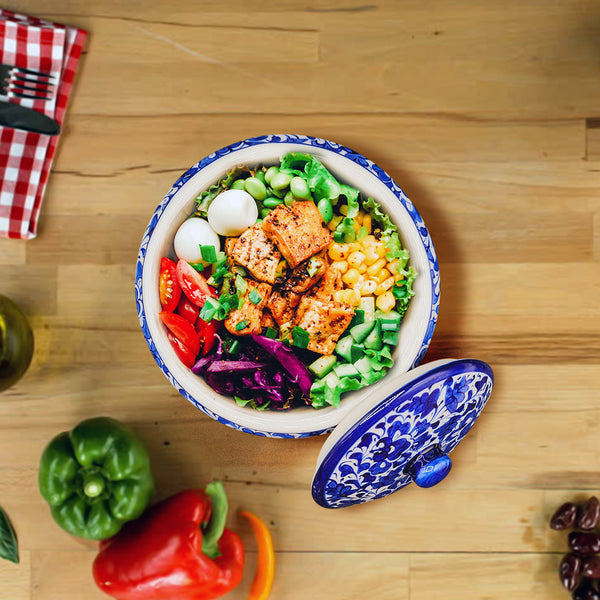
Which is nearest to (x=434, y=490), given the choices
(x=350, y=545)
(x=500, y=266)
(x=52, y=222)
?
(x=350, y=545)

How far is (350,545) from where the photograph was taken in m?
1.46

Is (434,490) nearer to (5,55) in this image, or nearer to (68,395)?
(68,395)

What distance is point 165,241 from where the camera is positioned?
1.27m

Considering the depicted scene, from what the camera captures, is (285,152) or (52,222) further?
(52,222)

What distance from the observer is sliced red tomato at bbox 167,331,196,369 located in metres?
1.29

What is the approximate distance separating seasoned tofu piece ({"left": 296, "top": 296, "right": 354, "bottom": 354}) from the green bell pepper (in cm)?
47

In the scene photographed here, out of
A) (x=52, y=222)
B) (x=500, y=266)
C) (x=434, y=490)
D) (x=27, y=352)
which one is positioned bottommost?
(x=434, y=490)

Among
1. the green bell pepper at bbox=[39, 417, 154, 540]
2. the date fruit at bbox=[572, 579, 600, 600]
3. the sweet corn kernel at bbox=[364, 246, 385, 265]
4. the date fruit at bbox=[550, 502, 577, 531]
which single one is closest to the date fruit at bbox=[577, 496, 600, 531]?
the date fruit at bbox=[550, 502, 577, 531]

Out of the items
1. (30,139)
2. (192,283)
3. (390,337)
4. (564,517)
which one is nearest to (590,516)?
(564,517)

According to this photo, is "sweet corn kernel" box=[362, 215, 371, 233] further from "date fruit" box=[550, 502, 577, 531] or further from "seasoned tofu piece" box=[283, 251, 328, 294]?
"date fruit" box=[550, 502, 577, 531]

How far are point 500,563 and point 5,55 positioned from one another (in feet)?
5.50

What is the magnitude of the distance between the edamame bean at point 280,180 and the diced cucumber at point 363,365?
406 millimetres

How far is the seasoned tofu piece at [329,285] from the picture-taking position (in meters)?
1.30

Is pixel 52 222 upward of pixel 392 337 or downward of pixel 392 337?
upward
